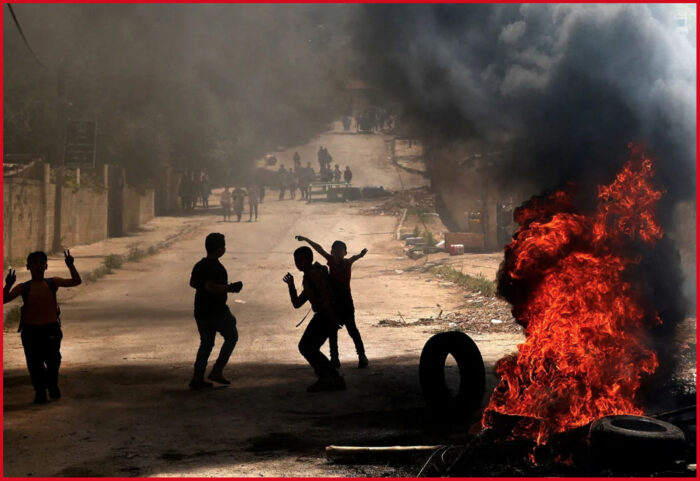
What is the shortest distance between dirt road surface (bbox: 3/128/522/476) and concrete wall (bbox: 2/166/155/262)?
4276mm

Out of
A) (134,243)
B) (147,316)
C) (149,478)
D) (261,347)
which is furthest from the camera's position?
(134,243)

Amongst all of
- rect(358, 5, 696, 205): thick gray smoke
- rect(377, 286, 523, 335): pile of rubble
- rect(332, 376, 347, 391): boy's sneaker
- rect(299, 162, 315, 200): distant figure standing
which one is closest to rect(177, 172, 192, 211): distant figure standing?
rect(299, 162, 315, 200): distant figure standing

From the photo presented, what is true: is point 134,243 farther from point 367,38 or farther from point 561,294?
point 561,294

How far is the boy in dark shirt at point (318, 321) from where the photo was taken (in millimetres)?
8625

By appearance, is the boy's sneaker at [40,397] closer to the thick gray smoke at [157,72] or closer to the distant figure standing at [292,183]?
the thick gray smoke at [157,72]

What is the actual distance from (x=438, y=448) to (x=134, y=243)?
962 inches

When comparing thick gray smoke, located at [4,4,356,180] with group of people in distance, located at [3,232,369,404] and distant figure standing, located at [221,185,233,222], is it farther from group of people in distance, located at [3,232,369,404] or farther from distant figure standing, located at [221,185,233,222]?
group of people in distance, located at [3,232,369,404]

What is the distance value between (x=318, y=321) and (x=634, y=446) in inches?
156

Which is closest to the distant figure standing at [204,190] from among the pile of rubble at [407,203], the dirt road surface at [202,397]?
the pile of rubble at [407,203]

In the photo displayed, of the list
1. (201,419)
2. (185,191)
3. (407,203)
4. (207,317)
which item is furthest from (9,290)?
(185,191)

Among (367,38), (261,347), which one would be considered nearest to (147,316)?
(261,347)

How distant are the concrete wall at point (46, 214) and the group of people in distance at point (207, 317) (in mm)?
14101

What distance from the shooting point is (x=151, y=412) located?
303 inches

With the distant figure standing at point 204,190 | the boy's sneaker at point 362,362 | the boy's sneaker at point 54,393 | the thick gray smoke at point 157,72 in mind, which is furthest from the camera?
the distant figure standing at point 204,190
